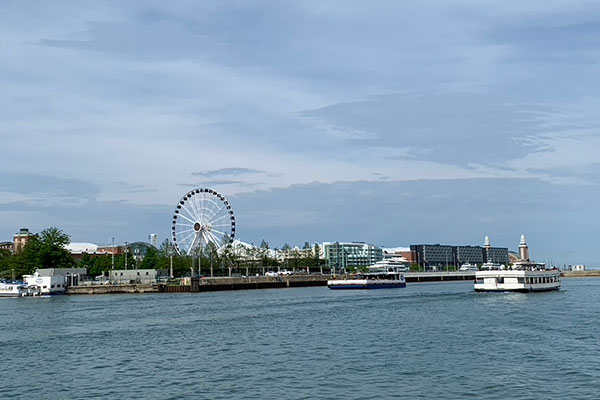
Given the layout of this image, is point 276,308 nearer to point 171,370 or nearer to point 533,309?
point 533,309

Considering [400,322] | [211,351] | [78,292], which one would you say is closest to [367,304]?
[400,322]

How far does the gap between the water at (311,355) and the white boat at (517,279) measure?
1115 inches

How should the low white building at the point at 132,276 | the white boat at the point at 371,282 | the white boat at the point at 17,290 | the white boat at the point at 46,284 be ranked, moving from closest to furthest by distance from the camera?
1. the white boat at the point at 17,290
2. the white boat at the point at 46,284
3. the white boat at the point at 371,282
4. the low white building at the point at 132,276

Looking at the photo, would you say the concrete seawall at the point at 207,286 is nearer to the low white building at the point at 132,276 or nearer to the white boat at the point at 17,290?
the white boat at the point at 17,290

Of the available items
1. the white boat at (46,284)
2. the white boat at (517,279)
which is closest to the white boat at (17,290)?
the white boat at (46,284)

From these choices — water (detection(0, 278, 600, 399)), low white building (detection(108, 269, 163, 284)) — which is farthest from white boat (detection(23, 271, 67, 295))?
water (detection(0, 278, 600, 399))

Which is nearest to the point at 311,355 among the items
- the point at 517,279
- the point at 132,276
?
the point at 517,279

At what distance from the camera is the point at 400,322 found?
64.1 meters

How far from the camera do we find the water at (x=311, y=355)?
109 ft

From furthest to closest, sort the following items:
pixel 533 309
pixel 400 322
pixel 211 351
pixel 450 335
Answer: pixel 533 309, pixel 400 322, pixel 450 335, pixel 211 351

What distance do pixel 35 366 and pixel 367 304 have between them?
5559 centimetres

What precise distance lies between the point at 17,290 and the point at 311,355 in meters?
106

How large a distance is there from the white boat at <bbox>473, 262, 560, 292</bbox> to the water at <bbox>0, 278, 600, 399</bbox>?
2833cm

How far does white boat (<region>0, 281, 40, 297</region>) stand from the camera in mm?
134250
